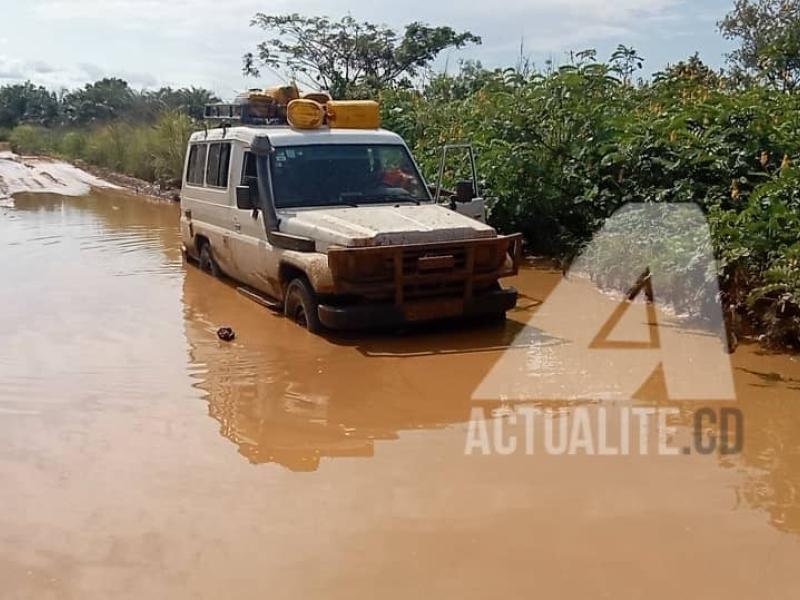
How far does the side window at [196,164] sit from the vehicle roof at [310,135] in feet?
3.55

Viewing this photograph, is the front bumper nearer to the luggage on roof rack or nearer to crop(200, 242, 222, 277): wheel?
the luggage on roof rack

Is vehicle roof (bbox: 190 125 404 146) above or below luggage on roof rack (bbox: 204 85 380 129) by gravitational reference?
below

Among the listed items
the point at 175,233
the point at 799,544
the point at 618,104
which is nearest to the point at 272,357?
the point at 799,544

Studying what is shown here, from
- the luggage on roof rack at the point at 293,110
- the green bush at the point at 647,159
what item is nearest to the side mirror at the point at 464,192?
the luggage on roof rack at the point at 293,110

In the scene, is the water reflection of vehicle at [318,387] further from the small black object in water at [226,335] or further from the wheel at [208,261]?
the wheel at [208,261]

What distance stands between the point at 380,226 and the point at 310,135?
1.83 meters

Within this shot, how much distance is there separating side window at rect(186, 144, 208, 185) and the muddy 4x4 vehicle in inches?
8.3

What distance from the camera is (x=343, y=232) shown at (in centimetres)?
748

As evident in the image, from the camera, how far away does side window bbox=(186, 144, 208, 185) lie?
10.8 metres

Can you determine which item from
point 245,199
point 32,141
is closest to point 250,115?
point 245,199

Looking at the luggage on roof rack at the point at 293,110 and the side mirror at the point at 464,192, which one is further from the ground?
the luggage on roof rack at the point at 293,110

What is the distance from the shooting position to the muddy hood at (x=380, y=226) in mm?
7391

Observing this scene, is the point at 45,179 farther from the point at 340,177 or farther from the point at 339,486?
the point at 339,486

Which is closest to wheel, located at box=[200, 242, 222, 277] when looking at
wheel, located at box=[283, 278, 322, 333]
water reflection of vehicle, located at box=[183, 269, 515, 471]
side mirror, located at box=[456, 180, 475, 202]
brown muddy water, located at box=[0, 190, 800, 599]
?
water reflection of vehicle, located at box=[183, 269, 515, 471]
